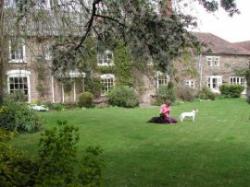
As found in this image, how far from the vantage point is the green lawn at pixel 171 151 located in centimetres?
897

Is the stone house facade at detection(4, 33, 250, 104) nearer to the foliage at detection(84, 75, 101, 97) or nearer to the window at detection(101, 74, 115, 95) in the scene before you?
the window at detection(101, 74, 115, 95)

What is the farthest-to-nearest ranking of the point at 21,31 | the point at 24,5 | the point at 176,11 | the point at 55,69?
the point at 21,31 → the point at 55,69 → the point at 24,5 → the point at 176,11

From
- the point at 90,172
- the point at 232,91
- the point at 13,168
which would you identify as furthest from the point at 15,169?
the point at 232,91

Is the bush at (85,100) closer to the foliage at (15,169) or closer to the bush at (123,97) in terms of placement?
the bush at (123,97)

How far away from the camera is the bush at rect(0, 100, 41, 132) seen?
17203 mm

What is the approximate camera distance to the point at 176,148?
13.0m

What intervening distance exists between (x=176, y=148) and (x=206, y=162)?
2.31 metres

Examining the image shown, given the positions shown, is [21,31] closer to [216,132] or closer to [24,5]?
[24,5]

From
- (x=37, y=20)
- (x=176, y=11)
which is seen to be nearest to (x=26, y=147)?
(x=37, y=20)

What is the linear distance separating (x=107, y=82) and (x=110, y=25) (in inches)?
1045

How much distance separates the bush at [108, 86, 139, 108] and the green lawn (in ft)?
38.2

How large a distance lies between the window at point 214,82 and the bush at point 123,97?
15746 mm

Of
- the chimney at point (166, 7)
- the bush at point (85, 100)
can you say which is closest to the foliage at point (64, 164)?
the chimney at point (166, 7)

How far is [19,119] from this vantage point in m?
17.5
